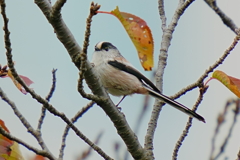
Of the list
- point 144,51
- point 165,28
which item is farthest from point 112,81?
point 144,51

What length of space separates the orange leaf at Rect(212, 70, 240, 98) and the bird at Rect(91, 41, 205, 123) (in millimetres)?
1003

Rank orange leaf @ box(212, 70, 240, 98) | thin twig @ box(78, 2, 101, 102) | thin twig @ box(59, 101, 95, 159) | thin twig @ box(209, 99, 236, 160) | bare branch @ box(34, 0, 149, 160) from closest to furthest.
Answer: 1. thin twig @ box(78, 2, 101, 102)
2. bare branch @ box(34, 0, 149, 160)
3. orange leaf @ box(212, 70, 240, 98)
4. thin twig @ box(209, 99, 236, 160)
5. thin twig @ box(59, 101, 95, 159)

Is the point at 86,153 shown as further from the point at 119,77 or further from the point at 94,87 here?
the point at 119,77

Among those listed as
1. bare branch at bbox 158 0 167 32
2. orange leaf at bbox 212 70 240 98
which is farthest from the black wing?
orange leaf at bbox 212 70 240 98

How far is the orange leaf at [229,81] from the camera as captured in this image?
2299 millimetres

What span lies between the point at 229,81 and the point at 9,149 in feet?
4.56

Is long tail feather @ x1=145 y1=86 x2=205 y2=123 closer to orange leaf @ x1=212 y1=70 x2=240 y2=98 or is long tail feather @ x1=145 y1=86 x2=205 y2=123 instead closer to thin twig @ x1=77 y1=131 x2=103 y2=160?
orange leaf @ x1=212 y1=70 x2=240 y2=98

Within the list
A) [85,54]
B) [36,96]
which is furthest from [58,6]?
[36,96]

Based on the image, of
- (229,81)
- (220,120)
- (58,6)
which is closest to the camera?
(58,6)

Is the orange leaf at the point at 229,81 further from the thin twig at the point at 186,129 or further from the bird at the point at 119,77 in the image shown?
the bird at the point at 119,77

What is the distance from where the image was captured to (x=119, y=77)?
3.69 m

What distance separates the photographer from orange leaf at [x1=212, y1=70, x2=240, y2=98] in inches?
90.5

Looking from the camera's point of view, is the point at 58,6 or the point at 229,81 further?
the point at 229,81

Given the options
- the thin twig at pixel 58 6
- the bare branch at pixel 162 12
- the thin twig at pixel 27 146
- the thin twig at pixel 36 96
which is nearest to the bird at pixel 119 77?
the bare branch at pixel 162 12
